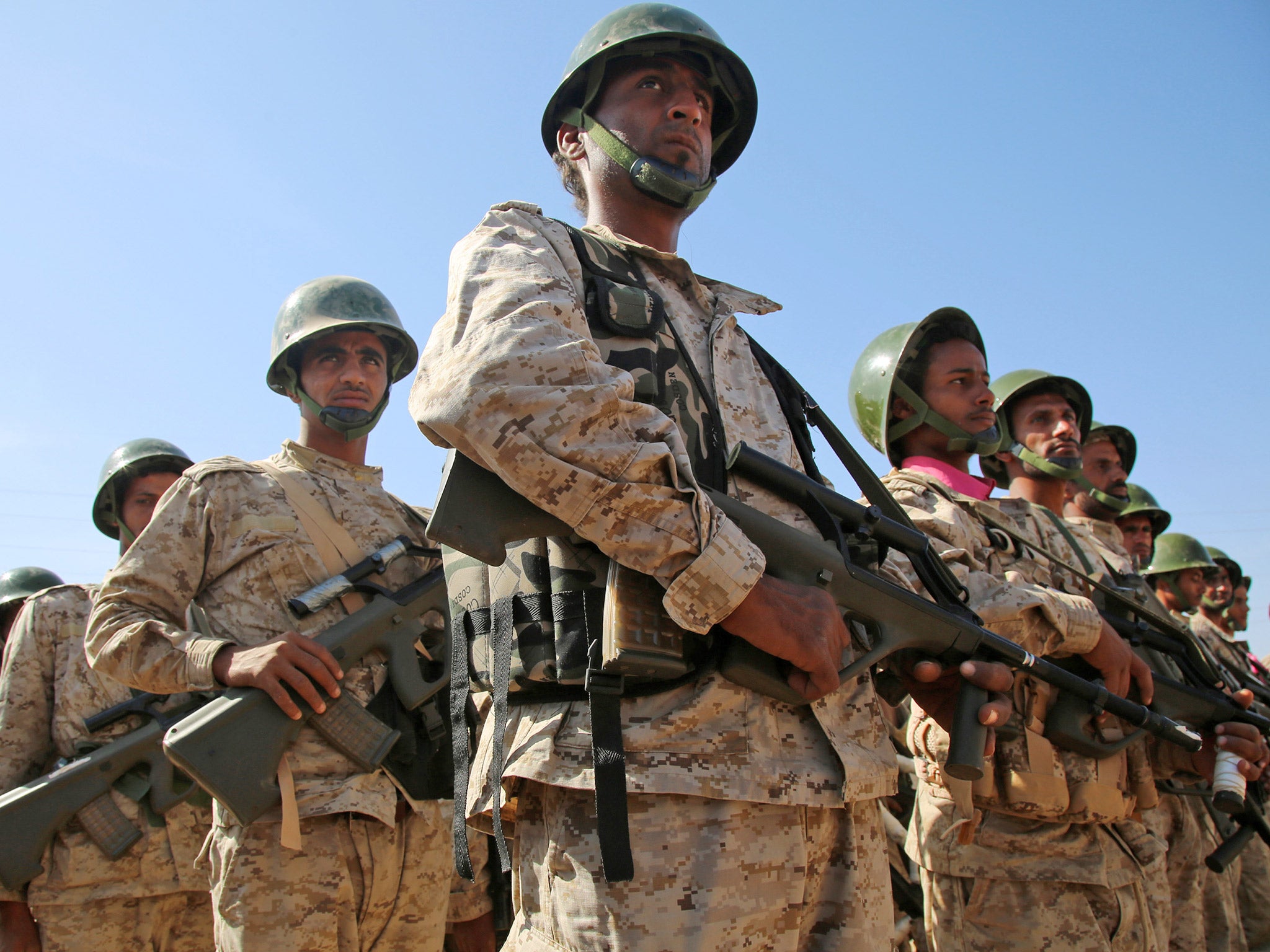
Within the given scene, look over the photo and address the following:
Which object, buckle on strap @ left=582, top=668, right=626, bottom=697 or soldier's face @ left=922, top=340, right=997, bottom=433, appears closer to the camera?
buckle on strap @ left=582, top=668, right=626, bottom=697

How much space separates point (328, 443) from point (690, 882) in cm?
299

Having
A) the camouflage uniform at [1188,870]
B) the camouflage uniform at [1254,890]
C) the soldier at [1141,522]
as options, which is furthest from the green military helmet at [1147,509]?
the camouflage uniform at [1188,870]

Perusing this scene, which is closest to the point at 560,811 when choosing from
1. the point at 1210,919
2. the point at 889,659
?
the point at 889,659

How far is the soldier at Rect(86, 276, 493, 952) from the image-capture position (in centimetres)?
321

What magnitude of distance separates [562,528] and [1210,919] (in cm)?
622

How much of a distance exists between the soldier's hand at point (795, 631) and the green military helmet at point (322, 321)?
2.76 m

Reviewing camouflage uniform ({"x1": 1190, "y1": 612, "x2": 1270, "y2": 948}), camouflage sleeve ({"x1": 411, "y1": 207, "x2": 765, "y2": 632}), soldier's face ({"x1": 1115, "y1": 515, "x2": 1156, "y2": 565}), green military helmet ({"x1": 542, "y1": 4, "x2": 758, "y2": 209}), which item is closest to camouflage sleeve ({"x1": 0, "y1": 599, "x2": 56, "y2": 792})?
green military helmet ({"x1": 542, "y1": 4, "x2": 758, "y2": 209})

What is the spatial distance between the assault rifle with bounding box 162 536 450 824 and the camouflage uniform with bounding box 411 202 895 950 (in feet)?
4.18

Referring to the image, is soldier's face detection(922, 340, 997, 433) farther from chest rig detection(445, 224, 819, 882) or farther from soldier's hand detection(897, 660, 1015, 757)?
chest rig detection(445, 224, 819, 882)

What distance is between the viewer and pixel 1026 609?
3.59 metres

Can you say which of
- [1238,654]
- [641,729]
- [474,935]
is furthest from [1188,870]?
[641,729]

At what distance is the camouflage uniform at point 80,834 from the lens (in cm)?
474

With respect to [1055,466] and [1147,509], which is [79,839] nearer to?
[1055,466]

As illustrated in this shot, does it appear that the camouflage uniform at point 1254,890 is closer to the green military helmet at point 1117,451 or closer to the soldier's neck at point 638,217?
the green military helmet at point 1117,451
